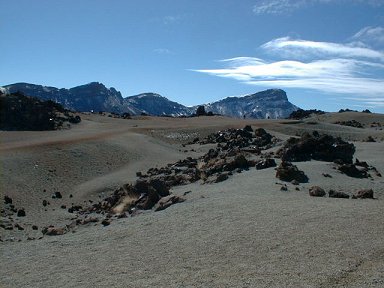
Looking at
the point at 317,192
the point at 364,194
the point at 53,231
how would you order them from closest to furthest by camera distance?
the point at 364,194, the point at 317,192, the point at 53,231

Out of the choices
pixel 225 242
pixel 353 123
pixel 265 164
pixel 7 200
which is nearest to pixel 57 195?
pixel 7 200

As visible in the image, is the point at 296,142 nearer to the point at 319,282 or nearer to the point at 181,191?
the point at 181,191

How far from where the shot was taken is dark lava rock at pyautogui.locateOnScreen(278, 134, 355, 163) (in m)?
→ 25.1

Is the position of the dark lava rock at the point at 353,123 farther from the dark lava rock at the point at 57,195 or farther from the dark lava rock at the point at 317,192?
the dark lava rock at the point at 317,192

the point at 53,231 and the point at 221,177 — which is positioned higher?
the point at 221,177

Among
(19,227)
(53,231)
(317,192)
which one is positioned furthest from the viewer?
(19,227)

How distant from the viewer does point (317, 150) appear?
25.6m

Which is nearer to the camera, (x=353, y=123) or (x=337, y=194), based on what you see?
(x=337, y=194)

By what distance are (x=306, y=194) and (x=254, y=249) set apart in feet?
21.4

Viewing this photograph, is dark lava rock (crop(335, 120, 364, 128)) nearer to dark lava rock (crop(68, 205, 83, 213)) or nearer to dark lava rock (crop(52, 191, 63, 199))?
dark lava rock (crop(52, 191, 63, 199))

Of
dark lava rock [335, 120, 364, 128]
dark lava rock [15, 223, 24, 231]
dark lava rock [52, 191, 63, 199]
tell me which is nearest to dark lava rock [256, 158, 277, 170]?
dark lava rock [52, 191, 63, 199]

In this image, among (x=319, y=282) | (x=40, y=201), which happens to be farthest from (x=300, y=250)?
(x=40, y=201)

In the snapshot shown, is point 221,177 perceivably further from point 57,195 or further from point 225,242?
point 225,242

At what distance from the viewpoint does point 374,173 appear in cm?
2139
